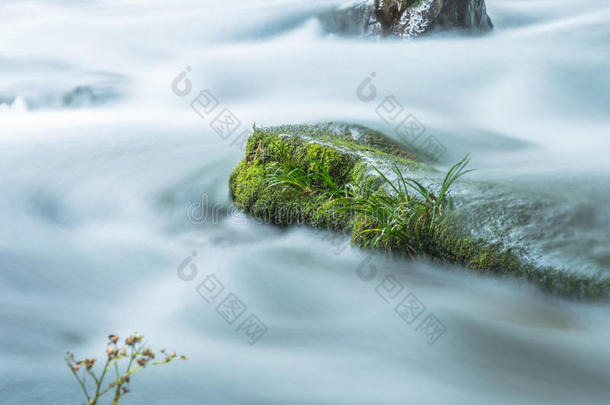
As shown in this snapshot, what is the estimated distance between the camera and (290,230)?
4109 millimetres

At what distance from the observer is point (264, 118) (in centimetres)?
626

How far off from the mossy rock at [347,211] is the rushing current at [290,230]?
0.08m

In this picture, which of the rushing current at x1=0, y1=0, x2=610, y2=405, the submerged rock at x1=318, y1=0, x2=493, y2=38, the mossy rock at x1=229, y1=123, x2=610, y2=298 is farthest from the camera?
the submerged rock at x1=318, y1=0, x2=493, y2=38

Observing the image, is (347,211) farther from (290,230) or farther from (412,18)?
(412,18)

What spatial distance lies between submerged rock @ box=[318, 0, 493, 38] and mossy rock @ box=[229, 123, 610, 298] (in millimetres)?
3840

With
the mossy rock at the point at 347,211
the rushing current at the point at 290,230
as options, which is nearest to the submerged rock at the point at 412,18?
the rushing current at the point at 290,230

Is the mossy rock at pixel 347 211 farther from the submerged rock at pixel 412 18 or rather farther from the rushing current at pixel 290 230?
the submerged rock at pixel 412 18

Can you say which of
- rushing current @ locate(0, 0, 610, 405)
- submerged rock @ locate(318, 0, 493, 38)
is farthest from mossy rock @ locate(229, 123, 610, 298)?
submerged rock @ locate(318, 0, 493, 38)

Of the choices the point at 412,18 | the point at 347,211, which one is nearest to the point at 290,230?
the point at 347,211

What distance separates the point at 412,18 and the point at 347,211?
526cm

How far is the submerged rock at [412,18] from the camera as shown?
8.08 meters

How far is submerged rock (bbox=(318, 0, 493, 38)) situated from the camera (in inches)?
318

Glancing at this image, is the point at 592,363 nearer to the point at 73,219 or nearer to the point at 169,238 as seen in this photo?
the point at 169,238

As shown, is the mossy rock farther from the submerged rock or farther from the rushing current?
the submerged rock
